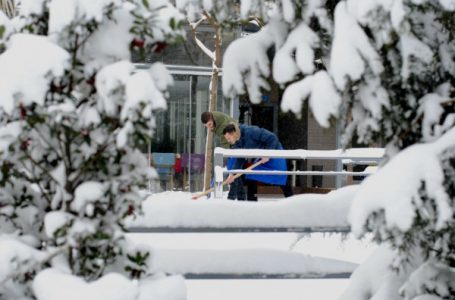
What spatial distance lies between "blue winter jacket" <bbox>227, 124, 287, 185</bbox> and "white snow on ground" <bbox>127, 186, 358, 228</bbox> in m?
5.64

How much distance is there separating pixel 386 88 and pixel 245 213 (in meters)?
1.33

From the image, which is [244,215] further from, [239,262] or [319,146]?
[319,146]

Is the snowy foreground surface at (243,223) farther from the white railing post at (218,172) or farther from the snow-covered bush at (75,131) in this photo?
the white railing post at (218,172)

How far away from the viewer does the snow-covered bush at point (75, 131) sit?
296cm

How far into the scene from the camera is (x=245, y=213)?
14.3ft

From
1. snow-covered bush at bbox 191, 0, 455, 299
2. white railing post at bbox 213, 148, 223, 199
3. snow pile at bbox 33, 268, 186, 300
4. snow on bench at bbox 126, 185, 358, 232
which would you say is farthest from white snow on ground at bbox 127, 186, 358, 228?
white railing post at bbox 213, 148, 223, 199

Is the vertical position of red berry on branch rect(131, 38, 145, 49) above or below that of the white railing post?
above

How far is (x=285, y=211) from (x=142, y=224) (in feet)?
2.70

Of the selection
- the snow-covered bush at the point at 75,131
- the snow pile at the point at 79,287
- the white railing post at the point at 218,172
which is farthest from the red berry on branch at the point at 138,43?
the white railing post at the point at 218,172

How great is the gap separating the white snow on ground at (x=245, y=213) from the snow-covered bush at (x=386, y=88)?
78 centimetres

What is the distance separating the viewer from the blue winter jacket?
10180 mm

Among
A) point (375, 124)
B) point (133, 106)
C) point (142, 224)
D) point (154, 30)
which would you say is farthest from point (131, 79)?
point (142, 224)

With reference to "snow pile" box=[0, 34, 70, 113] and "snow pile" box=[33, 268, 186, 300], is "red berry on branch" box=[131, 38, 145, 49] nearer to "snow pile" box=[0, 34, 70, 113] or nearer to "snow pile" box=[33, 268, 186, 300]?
"snow pile" box=[0, 34, 70, 113]

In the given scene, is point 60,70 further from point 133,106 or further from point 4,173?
point 4,173
